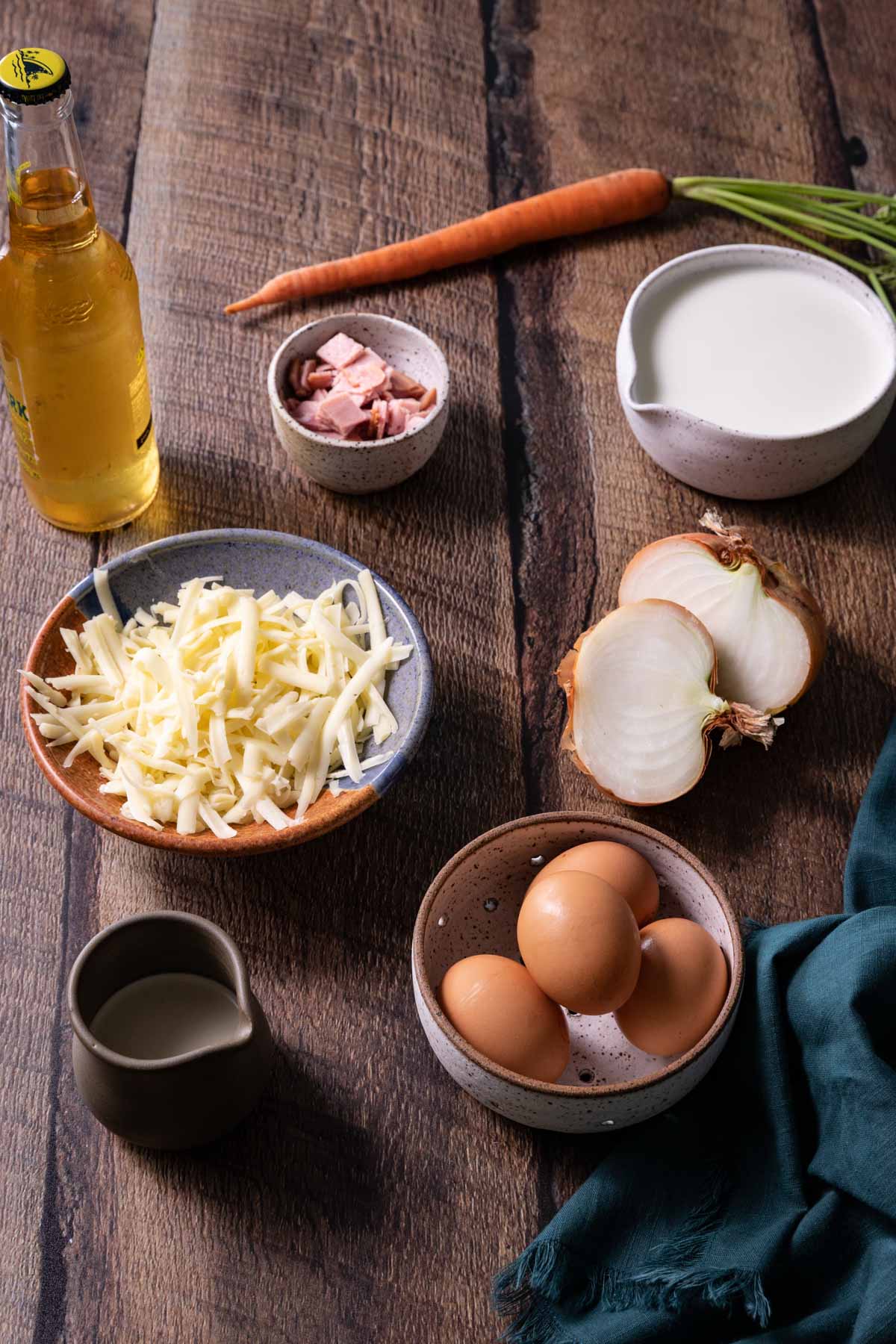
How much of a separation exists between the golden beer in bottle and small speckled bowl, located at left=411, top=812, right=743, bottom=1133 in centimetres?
59

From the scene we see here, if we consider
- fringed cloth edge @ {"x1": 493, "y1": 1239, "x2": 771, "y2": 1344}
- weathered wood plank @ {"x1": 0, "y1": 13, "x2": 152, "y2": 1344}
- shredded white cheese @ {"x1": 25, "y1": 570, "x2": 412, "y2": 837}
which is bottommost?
fringed cloth edge @ {"x1": 493, "y1": 1239, "x2": 771, "y2": 1344}

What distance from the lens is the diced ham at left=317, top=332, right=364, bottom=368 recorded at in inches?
59.4

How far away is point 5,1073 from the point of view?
1.09 m

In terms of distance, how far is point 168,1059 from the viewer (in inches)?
36.0

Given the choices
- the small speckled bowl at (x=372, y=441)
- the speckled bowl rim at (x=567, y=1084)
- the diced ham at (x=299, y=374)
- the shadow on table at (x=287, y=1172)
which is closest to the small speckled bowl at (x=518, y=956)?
the speckled bowl rim at (x=567, y=1084)

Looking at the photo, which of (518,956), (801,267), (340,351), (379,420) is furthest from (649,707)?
(801,267)

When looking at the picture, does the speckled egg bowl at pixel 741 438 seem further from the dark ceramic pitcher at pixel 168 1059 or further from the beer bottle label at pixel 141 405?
the dark ceramic pitcher at pixel 168 1059

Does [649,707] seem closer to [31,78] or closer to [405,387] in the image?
[405,387]

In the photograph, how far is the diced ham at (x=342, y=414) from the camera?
1460 mm

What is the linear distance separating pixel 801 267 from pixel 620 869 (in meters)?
0.90

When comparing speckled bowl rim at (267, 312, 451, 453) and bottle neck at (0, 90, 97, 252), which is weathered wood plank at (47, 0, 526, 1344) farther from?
bottle neck at (0, 90, 97, 252)

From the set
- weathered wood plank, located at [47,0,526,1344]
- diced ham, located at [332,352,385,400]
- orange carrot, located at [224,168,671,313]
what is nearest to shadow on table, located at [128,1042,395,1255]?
weathered wood plank, located at [47,0,526,1344]

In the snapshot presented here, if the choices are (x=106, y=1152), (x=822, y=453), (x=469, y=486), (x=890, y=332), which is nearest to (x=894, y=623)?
(x=822, y=453)

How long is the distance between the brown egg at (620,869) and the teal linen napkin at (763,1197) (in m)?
0.12
